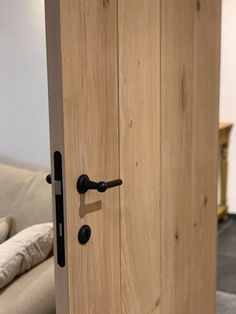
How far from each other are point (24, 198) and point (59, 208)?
3.63 feet

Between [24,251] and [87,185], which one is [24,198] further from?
[87,185]

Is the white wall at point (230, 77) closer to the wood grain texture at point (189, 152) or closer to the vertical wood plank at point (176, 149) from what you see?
the wood grain texture at point (189, 152)

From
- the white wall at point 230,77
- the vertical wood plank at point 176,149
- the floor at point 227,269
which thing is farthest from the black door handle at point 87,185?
the white wall at point 230,77

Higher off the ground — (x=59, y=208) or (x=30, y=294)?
(x=59, y=208)

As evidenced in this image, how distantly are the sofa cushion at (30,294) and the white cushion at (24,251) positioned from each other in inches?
1.4

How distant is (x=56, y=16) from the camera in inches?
41.3

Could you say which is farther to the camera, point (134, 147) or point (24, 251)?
point (24, 251)

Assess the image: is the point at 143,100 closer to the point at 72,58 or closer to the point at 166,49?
the point at 166,49

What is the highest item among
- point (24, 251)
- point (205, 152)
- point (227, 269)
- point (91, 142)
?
point (91, 142)

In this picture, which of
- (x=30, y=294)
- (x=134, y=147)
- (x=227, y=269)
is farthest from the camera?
(x=227, y=269)

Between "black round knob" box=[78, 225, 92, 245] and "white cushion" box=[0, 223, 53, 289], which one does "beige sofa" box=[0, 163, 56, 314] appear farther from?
"black round knob" box=[78, 225, 92, 245]

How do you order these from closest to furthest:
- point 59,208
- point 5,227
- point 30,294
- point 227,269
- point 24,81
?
point 59,208 → point 30,294 → point 5,227 → point 24,81 → point 227,269

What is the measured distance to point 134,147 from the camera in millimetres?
1371

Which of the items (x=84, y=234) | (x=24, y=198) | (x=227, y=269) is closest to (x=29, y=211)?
(x=24, y=198)
